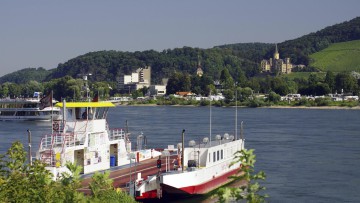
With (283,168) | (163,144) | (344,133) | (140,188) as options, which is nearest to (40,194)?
(140,188)

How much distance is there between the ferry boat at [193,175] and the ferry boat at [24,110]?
7464cm

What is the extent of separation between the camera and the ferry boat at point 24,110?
115 m

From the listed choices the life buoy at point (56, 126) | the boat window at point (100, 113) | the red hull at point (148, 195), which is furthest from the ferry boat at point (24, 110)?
the red hull at point (148, 195)

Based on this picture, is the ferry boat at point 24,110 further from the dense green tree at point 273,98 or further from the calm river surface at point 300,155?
the dense green tree at point 273,98

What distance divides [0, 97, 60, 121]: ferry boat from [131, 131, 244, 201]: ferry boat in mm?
74639

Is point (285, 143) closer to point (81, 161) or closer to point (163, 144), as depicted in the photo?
point (163, 144)

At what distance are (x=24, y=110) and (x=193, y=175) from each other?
285 feet

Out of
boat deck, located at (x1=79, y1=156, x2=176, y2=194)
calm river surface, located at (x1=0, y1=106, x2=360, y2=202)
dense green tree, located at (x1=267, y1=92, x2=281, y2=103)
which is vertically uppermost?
dense green tree, located at (x1=267, y1=92, x2=281, y2=103)

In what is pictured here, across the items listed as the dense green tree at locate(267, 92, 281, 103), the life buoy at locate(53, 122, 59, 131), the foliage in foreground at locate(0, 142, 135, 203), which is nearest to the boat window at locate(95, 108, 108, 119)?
the life buoy at locate(53, 122, 59, 131)

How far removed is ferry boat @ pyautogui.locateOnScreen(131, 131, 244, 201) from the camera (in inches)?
1334

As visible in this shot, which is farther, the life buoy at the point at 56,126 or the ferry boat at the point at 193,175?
the life buoy at the point at 56,126

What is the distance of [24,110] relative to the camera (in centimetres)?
11781

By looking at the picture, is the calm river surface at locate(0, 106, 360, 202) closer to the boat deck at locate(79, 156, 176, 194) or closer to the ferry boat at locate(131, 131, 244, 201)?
the ferry boat at locate(131, 131, 244, 201)

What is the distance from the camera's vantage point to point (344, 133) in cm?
8375
